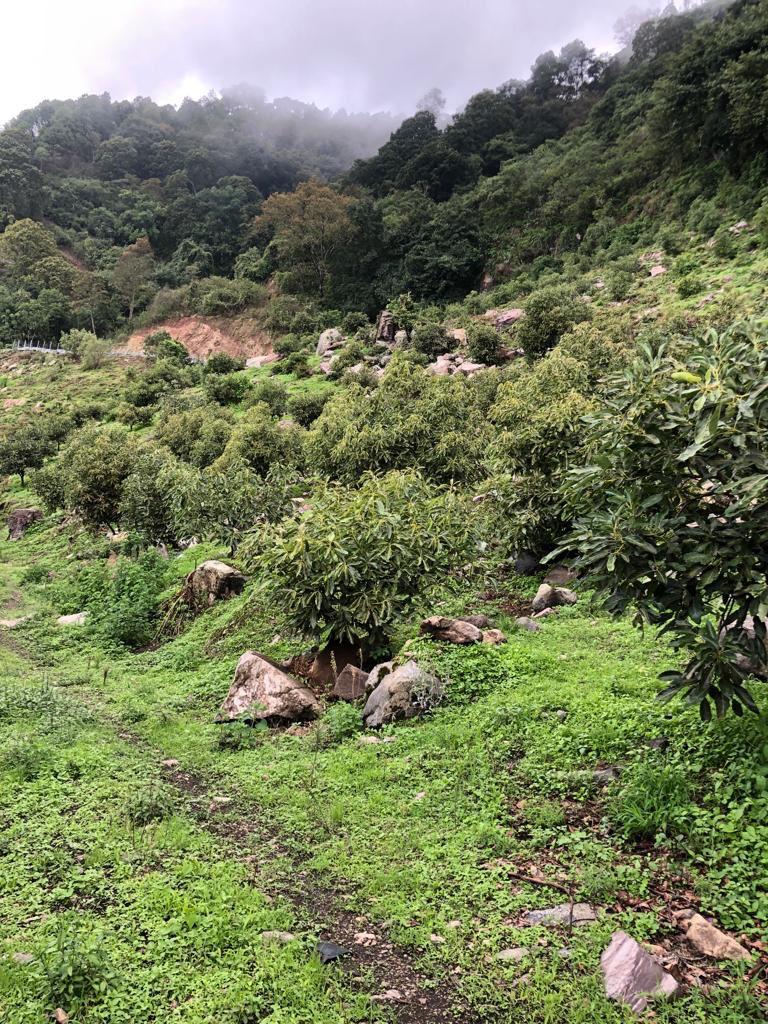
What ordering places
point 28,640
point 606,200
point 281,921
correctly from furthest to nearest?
1. point 606,200
2. point 28,640
3. point 281,921

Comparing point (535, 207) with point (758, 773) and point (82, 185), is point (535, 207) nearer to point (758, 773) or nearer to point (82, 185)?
point (758, 773)

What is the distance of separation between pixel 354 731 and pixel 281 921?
10.8 ft

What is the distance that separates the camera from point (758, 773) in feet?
15.3

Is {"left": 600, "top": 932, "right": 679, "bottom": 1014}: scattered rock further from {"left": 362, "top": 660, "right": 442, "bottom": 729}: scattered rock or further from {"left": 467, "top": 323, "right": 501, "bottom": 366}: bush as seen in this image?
{"left": 467, "top": 323, "right": 501, "bottom": 366}: bush

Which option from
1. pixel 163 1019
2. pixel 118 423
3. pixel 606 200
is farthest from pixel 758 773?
pixel 606 200

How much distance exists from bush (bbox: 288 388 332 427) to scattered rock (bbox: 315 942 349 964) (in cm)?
2886

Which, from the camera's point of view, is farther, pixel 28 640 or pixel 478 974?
pixel 28 640

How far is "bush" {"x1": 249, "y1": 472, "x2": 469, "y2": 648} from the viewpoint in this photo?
29.5 ft

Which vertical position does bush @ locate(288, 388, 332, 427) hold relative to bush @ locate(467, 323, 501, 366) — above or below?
below

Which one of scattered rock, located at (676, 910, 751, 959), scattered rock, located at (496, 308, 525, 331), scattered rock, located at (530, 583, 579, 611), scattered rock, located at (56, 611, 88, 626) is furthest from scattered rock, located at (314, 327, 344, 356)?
scattered rock, located at (676, 910, 751, 959)

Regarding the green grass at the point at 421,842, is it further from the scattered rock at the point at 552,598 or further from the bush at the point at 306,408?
the bush at the point at 306,408

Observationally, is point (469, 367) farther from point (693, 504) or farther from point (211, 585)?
point (693, 504)

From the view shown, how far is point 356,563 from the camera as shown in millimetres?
9016

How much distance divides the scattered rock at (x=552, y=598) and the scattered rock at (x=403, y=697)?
3954 mm
